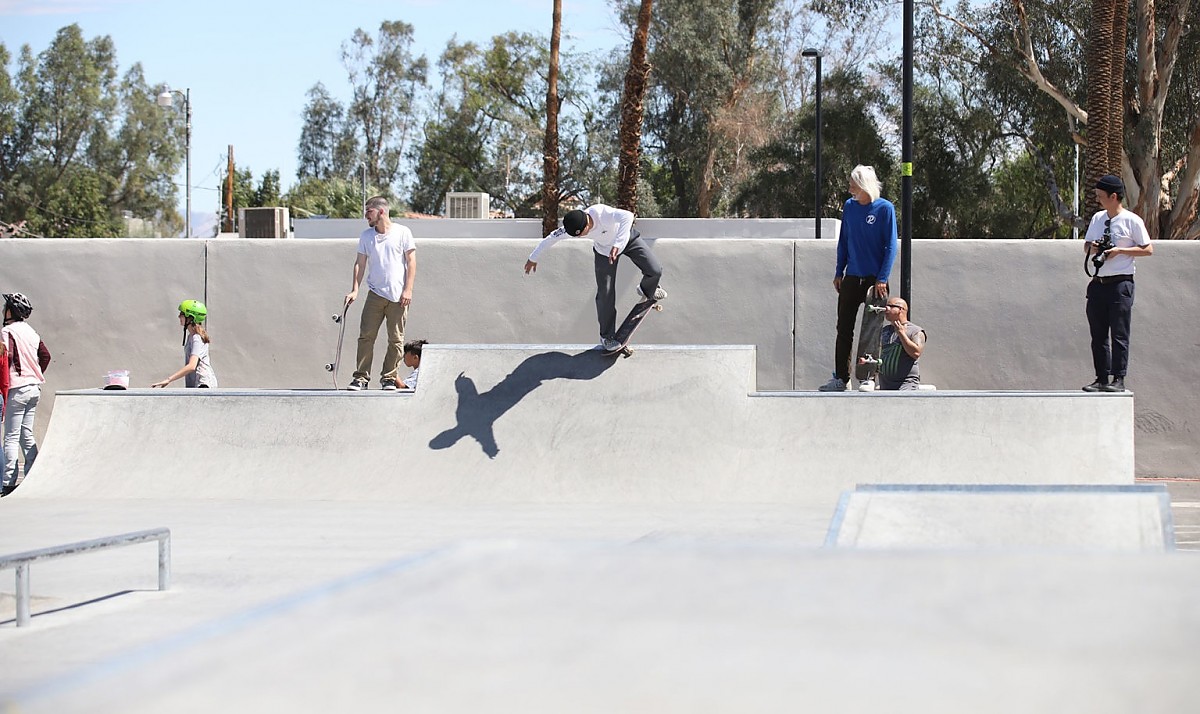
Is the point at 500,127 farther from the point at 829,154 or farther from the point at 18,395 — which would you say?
the point at 18,395

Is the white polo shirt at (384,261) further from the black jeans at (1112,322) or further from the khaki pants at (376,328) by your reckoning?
the black jeans at (1112,322)

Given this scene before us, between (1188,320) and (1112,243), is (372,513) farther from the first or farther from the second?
(1188,320)

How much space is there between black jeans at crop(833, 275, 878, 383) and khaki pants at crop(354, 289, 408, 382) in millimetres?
3711

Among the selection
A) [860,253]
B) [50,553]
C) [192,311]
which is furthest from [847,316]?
[50,553]

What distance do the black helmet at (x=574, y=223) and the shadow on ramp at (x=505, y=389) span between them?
1336 mm

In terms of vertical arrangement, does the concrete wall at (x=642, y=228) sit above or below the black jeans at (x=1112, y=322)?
above

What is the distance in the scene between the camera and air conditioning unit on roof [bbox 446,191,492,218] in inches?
1825

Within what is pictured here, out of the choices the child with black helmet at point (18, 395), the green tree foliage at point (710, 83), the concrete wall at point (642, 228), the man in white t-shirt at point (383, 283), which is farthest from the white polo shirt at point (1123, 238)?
the green tree foliage at point (710, 83)

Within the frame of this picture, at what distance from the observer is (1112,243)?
931cm

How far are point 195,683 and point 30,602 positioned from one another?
11.5 feet

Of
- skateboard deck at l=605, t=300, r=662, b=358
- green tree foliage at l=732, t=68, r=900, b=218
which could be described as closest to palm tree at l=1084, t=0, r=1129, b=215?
green tree foliage at l=732, t=68, r=900, b=218

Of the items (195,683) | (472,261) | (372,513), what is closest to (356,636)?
(195,683)

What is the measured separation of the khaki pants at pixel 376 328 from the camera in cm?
1019

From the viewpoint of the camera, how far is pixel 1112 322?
30.7 feet
